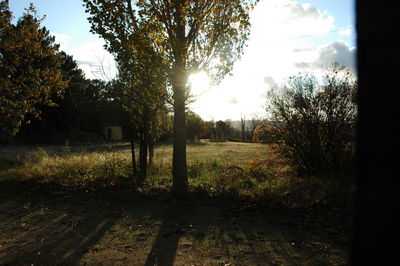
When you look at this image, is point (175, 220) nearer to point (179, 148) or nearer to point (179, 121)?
point (179, 148)

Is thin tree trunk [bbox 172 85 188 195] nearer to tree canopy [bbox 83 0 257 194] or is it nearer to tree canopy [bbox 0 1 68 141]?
tree canopy [bbox 83 0 257 194]

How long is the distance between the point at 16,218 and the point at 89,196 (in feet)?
5.73

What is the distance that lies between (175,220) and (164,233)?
2.13 ft

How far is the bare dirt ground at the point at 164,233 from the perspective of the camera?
12.3ft

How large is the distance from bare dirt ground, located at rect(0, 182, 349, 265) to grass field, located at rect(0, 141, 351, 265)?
0.01 metres

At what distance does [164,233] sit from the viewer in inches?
184

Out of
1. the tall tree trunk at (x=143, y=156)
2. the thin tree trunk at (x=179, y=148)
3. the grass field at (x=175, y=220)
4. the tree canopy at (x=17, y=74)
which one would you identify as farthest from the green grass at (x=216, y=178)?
the tree canopy at (x=17, y=74)

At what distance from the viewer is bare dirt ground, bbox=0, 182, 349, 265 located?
376 cm

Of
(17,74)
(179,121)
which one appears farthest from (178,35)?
(17,74)

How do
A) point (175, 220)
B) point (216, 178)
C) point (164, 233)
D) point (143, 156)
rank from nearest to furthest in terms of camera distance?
1. point (164, 233)
2. point (175, 220)
3. point (216, 178)
4. point (143, 156)

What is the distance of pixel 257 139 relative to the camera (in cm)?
901

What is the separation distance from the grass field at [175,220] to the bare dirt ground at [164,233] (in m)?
0.01

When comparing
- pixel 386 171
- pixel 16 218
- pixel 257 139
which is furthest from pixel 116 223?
pixel 257 139

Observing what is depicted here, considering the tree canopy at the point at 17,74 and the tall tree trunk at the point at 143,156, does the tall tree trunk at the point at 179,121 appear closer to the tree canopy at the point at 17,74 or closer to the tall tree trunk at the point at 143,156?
the tall tree trunk at the point at 143,156
